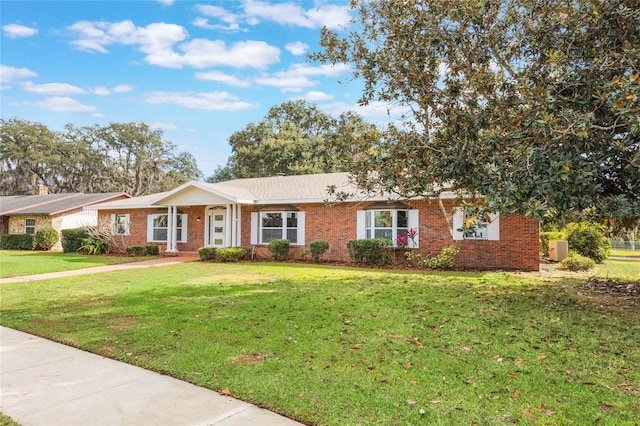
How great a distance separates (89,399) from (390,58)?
7.90 meters

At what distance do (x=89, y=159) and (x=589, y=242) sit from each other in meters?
51.8

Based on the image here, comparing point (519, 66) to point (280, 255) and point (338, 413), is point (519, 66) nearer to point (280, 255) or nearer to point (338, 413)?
point (338, 413)

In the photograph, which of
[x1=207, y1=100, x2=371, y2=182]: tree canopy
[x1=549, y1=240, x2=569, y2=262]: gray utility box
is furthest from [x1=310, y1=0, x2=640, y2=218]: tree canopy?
[x1=207, y1=100, x2=371, y2=182]: tree canopy

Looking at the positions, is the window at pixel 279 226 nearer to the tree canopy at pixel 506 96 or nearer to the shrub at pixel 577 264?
the tree canopy at pixel 506 96

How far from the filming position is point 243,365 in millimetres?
4707

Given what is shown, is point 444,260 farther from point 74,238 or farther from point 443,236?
point 74,238

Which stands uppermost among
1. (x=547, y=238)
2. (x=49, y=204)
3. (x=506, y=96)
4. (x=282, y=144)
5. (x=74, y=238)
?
(x=282, y=144)

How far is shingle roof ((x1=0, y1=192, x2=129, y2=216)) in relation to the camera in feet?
90.8

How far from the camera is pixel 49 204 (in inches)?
1163

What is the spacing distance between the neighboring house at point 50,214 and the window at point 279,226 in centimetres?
1547

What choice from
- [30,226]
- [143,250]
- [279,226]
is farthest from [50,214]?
[279,226]

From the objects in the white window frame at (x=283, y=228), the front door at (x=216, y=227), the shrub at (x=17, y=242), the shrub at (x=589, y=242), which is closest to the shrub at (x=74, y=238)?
the shrub at (x=17, y=242)

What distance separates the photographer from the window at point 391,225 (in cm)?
1545

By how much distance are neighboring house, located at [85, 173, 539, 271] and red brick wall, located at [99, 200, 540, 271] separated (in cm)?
3
